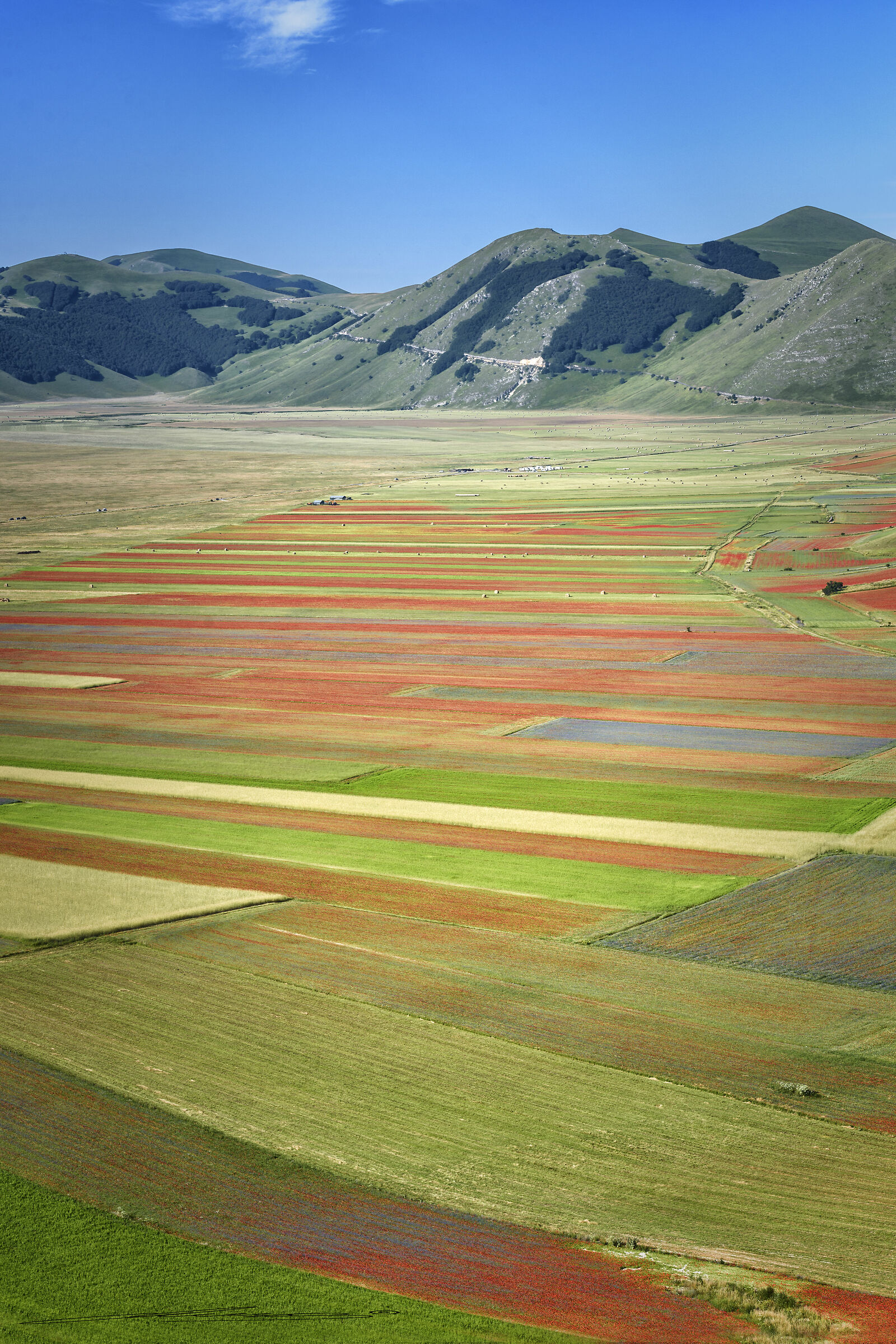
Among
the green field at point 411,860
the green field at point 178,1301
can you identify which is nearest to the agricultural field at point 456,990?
the green field at point 178,1301

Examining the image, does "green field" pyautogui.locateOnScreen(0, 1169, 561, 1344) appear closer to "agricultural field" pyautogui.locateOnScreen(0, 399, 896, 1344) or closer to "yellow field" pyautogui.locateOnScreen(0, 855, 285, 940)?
"agricultural field" pyautogui.locateOnScreen(0, 399, 896, 1344)

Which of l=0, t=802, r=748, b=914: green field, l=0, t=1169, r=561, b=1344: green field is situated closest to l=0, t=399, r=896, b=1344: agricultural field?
l=0, t=1169, r=561, b=1344: green field

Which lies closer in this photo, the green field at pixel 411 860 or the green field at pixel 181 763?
the green field at pixel 411 860

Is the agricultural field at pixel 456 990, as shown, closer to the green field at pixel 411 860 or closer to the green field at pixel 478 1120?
the green field at pixel 478 1120

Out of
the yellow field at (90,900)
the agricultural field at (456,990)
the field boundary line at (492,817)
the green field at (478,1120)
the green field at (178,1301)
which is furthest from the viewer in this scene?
the field boundary line at (492,817)

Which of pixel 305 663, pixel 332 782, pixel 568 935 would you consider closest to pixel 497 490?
pixel 305 663

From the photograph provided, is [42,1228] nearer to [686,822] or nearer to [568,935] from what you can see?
[568,935]

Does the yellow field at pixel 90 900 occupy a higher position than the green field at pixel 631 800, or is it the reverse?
the green field at pixel 631 800
